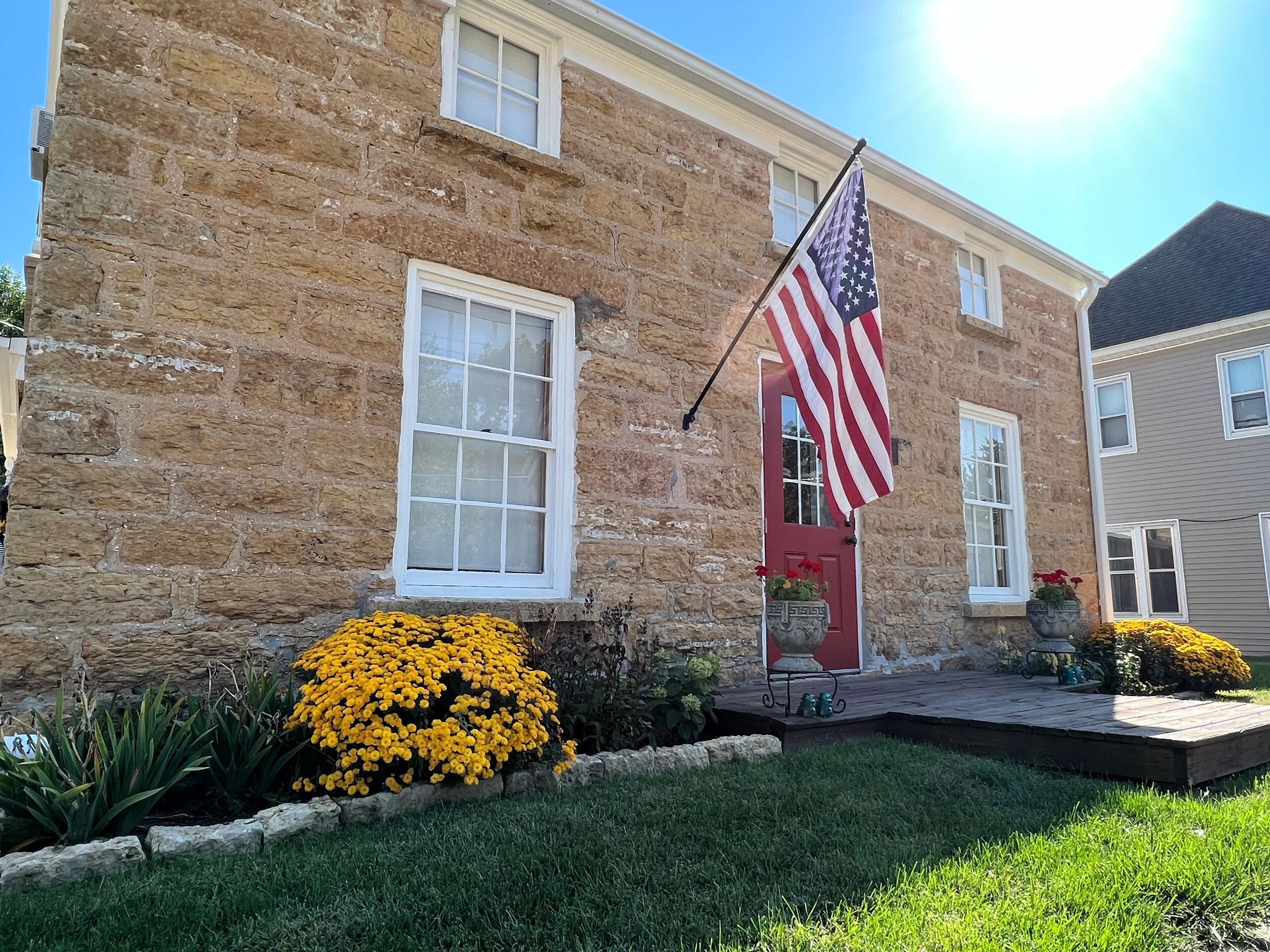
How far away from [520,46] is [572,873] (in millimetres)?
5318

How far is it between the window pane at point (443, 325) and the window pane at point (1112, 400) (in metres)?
13.2

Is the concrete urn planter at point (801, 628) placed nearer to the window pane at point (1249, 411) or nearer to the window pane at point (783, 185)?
the window pane at point (783, 185)

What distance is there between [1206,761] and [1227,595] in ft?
35.6

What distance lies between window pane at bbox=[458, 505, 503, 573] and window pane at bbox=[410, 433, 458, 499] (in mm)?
169

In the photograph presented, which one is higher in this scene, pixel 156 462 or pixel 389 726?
pixel 156 462

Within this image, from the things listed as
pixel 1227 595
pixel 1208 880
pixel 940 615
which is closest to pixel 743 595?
pixel 940 615

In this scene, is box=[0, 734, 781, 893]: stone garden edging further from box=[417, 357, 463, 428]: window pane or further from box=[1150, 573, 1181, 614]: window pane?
box=[1150, 573, 1181, 614]: window pane

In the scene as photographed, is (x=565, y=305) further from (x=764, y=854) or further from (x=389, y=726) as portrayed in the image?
(x=764, y=854)

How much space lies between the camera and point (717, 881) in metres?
2.58

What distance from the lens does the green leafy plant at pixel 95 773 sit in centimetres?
281

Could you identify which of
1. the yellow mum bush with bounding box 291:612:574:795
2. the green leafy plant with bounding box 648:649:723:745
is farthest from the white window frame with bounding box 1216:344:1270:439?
the yellow mum bush with bounding box 291:612:574:795

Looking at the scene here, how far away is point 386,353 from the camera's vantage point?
4.69 metres

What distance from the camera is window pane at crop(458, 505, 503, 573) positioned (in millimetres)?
4949

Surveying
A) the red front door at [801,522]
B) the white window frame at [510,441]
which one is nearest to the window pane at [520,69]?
the white window frame at [510,441]
